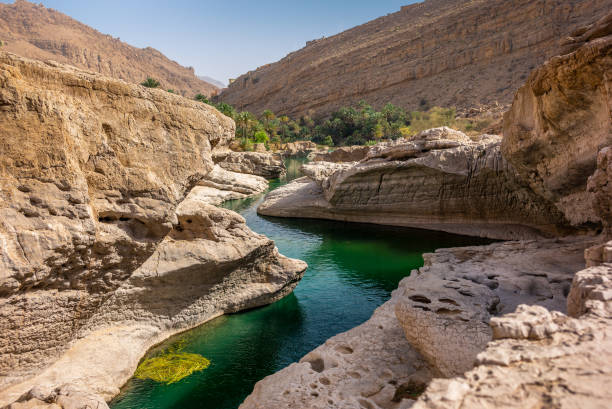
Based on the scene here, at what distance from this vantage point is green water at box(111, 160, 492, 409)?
667 centimetres

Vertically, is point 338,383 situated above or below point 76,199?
below

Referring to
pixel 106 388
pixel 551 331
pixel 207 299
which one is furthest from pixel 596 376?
pixel 207 299

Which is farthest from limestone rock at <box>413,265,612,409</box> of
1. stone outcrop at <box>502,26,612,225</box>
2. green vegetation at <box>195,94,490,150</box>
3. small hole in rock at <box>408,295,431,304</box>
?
green vegetation at <box>195,94,490,150</box>

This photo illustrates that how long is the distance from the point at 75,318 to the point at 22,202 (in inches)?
84.4

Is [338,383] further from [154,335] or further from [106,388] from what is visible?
[154,335]

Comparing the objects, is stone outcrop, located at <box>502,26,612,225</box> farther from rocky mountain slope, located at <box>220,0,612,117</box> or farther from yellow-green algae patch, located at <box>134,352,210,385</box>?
rocky mountain slope, located at <box>220,0,612,117</box>

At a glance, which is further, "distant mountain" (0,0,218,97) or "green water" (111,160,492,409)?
"distant mountain" (0,0,218,97)

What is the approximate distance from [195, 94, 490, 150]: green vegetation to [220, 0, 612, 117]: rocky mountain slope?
215 inches

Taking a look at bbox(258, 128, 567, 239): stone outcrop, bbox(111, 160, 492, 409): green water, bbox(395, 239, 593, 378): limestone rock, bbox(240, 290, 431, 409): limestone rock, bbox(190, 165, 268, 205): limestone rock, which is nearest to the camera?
bbox(240, 290, 431, 409): limestone rock

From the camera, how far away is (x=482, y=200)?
52.4ft

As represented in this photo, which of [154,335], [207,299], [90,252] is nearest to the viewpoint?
[90,252]

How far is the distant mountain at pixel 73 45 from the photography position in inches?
3607

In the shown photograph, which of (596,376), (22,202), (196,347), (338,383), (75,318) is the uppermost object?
(22,202)

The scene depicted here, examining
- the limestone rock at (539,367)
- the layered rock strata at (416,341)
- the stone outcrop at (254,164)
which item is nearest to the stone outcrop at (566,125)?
the layered rock strata at (416,341)
